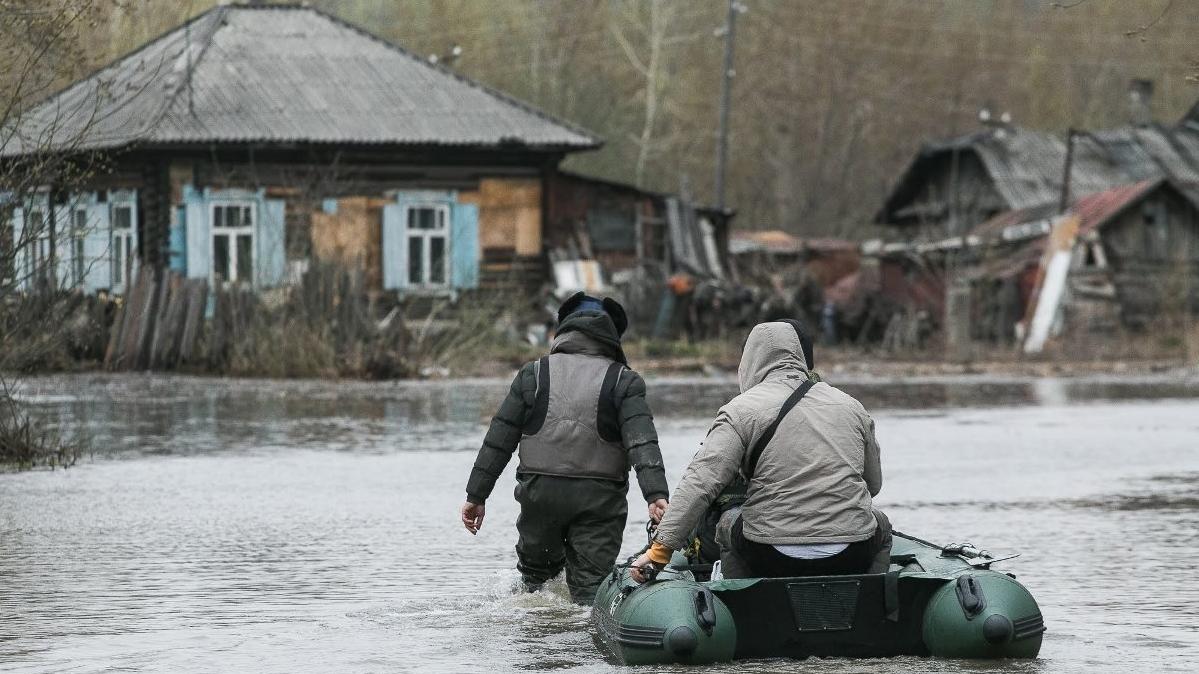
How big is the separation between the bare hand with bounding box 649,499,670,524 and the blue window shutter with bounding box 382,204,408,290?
27.6 metres

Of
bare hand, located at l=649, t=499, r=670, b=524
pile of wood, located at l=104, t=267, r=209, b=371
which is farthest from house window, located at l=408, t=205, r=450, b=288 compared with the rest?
bare hand, located at l=649, t=499, r=670, b=524

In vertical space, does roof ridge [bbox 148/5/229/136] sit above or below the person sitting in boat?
above

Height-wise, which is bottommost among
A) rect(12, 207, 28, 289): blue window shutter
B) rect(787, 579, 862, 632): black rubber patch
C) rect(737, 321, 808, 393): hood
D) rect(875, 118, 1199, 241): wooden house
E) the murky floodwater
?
the murky floodwater

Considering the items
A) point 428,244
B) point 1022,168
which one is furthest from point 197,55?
point 1022,168

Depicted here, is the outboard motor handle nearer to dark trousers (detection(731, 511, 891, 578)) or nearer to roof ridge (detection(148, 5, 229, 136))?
dark trousers (detection(731, 511, 891, 578))

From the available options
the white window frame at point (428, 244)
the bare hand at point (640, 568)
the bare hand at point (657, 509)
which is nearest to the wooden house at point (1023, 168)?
the white window frame at point (428, 244)

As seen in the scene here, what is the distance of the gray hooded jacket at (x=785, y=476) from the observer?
752 cm

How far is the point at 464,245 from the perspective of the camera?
36.3m

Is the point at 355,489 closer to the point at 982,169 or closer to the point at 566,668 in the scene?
the point at 566,668

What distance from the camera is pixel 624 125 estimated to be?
64750 millimetres

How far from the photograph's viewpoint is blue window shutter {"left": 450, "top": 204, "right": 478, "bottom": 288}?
36.0 meters

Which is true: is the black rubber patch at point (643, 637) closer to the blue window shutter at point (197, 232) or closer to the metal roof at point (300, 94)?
the metal roof at point (300, 94)

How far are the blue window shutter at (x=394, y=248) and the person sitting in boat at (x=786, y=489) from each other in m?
28.4

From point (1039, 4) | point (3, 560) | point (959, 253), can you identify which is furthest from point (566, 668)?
point (1039, 4)
